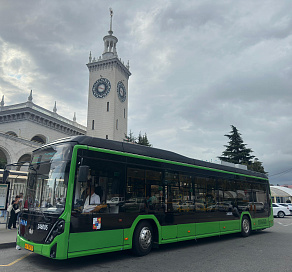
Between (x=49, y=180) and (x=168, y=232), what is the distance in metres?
3.96

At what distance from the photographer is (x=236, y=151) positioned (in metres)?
41.5

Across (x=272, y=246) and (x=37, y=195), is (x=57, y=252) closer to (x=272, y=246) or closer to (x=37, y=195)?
(x=37, y=195)

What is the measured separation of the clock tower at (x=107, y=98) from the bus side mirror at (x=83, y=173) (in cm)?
3457

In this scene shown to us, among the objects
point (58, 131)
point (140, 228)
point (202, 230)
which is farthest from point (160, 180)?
point (58, 131)

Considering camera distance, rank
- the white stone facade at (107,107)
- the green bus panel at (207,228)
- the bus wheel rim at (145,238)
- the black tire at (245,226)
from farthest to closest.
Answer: the white stone facade at (107,107) < the black tire at (245,226) < the green bus panel at (207,228) < the bus wheel rim at (145,238)

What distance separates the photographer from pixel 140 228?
7.18m

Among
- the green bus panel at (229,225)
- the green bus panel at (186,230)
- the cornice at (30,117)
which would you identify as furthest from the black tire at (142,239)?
the cornice at (30,117)

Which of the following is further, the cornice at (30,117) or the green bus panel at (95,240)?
the cornice at (30,117)

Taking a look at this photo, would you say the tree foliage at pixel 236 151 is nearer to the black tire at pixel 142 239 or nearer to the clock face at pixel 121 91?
the clock face at pixel 121 91

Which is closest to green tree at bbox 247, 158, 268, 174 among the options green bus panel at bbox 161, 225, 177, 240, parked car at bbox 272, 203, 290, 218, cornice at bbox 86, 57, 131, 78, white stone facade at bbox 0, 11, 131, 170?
parked car at bbox 272, 203, 290, 218

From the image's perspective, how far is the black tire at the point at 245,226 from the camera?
1117 centimetres

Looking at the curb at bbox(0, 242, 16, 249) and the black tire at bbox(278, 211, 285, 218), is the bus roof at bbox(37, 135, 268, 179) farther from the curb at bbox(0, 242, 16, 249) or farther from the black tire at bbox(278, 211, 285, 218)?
the black tire at bbox(278, 211, 285, 218)

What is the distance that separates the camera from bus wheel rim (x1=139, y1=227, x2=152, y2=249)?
7.20m

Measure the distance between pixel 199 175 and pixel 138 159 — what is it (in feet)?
9.77
